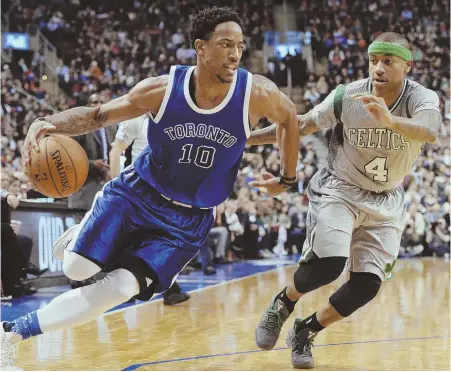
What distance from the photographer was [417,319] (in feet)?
21.2

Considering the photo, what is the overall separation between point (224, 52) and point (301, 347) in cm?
188

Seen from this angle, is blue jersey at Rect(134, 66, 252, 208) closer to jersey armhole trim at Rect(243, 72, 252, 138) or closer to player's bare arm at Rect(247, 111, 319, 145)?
jersey armhole trim at Rect(243, 72, 252, 138)

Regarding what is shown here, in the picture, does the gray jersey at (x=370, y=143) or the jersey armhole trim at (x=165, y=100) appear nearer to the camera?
the jersey armhole trim at (x=165, y=100)

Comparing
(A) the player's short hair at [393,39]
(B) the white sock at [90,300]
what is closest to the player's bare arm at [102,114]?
(B) the white sock at [90,300]

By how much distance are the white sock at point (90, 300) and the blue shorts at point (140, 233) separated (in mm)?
69

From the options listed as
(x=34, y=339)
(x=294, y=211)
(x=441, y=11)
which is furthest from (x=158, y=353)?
(x=441, y=11)

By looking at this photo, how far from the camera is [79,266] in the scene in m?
3.79

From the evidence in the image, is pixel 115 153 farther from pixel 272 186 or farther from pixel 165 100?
pixel 165 100

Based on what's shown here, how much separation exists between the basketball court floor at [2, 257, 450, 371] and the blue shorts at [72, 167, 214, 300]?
30.9 inches

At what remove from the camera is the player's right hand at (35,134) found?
377cm

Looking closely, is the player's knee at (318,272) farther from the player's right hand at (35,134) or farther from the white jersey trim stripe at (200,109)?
the player's right hand at (35,134)

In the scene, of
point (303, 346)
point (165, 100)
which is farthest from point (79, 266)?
point (303, 346)

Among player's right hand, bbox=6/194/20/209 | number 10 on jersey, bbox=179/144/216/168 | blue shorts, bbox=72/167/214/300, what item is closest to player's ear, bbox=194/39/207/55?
number 10 on jersey, bbox=179/144/216/168

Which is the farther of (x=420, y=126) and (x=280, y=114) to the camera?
(x=280, y=114)
